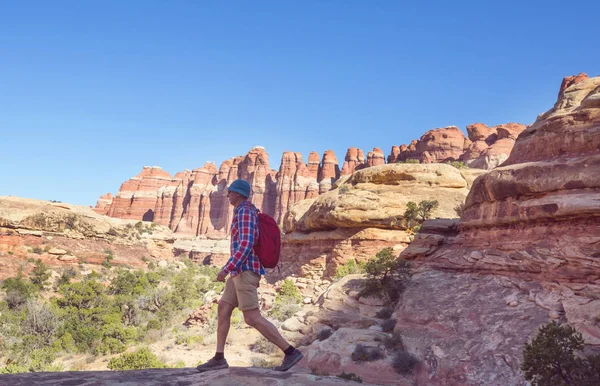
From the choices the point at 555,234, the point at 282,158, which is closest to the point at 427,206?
the point at 555,234

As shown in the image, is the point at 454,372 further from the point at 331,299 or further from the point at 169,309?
the point at 169,309

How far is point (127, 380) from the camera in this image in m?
4.20

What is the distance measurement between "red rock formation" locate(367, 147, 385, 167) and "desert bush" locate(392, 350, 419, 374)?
80153 millimetres

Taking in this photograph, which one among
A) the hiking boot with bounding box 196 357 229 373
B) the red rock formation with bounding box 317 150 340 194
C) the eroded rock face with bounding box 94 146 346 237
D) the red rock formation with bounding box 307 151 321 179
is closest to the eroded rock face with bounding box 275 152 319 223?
the eroded rock face with bounding box 94 146 346 237

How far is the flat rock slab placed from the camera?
158 inches

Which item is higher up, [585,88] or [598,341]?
[585,88]

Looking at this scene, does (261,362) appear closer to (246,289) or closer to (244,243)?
(246,289)

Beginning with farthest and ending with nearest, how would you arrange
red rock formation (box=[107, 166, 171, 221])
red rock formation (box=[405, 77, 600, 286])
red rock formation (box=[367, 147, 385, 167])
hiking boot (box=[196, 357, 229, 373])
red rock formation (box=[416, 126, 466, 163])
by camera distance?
1. red rock formation (box=[107, 166, 171, 221])
2. red rock formation (box=[367, 147, 385, 167])
3. red rock formation (box=[416, 126, 466, 163])
4. red rock formation (box=[405, 77, 600, 286])
5. hiking boot (box=[196, 357, 229, 373])

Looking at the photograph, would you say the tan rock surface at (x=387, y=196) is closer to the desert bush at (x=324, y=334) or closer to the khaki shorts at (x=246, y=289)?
the desert bush at (x=324, y=334)

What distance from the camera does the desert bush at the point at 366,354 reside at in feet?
23.8

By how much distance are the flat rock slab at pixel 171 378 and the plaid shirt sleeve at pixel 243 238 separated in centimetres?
123

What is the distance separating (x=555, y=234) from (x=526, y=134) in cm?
455

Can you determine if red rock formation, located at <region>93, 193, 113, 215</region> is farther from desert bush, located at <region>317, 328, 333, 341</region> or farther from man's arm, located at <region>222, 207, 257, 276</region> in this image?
man's arm, located at <region>222, 207, 257, 276</region>

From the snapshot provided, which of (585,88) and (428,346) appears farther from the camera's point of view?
(585,88)
